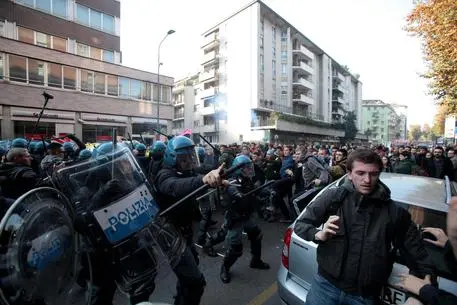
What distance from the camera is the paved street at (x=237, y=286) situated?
142 inches

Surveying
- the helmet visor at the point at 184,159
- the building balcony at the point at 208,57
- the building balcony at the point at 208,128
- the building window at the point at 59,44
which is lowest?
the helmet visor at the point at 184,159

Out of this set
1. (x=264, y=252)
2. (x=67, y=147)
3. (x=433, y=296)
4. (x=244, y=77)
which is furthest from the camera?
(x=244, y=77)

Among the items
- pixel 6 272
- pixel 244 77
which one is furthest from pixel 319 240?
pixel 244 77

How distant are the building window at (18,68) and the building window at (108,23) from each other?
349 inches

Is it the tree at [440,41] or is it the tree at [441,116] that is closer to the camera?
the tree at [440,41]

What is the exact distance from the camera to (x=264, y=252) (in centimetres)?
523

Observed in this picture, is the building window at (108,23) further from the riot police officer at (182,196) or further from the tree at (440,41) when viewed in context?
the riot police officer at (182,196)

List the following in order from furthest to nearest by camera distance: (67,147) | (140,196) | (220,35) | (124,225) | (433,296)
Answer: (220,35) < (67,147) < (140,196) < (124,225) < (433,296)

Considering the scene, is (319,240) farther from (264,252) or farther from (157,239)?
(264,252)

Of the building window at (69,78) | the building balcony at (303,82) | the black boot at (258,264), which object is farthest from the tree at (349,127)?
the black boot at (258,264)

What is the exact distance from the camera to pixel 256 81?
3888 cm

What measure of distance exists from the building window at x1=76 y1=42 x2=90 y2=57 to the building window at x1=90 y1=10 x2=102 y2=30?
2042 millimetres

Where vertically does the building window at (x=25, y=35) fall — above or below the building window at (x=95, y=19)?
below

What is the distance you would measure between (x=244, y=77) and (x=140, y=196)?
131ft
